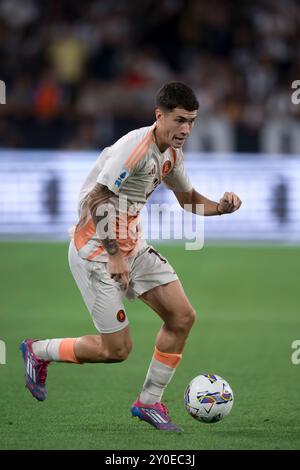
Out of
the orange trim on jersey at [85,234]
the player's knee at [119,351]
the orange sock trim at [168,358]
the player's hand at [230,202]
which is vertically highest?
the player's hand at [230,202]

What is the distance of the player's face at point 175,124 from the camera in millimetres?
6797

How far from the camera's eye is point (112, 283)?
23.1 ft

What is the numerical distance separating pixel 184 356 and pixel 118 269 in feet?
10.9

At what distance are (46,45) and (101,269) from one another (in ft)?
47.1

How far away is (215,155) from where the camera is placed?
17188mm

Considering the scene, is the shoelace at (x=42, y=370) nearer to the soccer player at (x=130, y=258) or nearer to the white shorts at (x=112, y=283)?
the soccer player at (x=130, y=258)

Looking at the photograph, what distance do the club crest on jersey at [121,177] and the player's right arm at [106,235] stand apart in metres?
0.09

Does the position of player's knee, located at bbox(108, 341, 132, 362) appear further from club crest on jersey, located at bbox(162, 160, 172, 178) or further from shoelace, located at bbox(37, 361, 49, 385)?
club crest on jersey, located at bbox(162, 160, 172, 178)

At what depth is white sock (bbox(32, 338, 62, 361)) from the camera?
23.9ft

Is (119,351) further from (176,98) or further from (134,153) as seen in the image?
(176,98)

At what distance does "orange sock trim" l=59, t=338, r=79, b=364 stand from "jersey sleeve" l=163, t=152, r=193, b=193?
1.26 metres

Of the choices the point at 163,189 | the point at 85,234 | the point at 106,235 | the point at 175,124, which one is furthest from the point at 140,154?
the point at 163,189

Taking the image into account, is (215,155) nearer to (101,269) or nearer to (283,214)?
(283,214)

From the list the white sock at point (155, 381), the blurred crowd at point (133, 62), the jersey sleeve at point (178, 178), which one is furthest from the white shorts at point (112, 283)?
the blurred crowd at point (133, 62)
